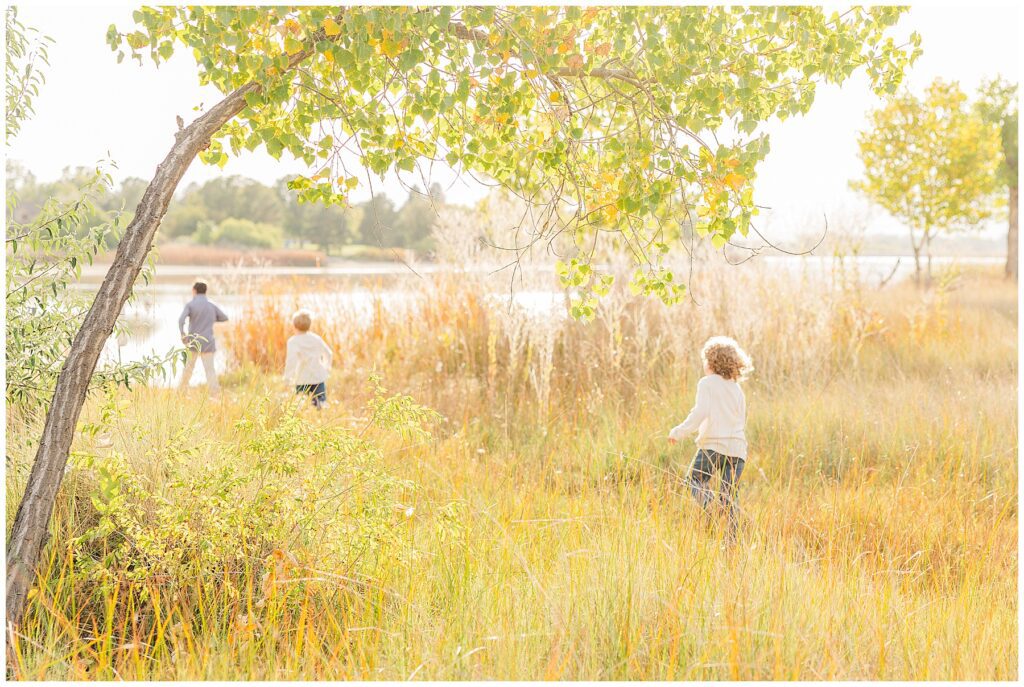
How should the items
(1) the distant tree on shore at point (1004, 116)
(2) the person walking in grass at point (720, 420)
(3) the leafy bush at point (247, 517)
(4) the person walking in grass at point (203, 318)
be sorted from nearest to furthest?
(3) the leafy bush at point (247, 517) → (2) the person walking in grass at point (720, 420) → (4) the person walking in grass at point (203, 318) → (1) the distant tree on shore at point (1004, 116)

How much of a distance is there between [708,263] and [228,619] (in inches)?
252

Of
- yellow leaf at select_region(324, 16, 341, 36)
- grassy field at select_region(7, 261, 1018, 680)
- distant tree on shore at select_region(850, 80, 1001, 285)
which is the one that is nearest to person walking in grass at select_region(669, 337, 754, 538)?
grassy field at select_region(7, 261, 1018, 680)

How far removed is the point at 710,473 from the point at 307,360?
3.68 meters

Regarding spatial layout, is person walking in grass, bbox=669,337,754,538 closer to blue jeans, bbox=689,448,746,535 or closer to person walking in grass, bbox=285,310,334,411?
blue jeans, bbox=689,448,746,535

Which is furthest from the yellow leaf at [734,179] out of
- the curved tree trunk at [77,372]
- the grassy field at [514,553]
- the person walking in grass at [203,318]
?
the person walking in grass at [203,318]

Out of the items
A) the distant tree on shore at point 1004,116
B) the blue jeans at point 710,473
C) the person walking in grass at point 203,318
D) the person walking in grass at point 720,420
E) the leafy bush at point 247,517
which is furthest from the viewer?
the distant tree on shore at point 1004,116

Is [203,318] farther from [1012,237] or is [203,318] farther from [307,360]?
[1012,237]

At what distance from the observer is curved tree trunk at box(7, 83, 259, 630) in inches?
108

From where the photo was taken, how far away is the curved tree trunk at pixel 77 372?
2.74m

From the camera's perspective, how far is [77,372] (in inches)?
109

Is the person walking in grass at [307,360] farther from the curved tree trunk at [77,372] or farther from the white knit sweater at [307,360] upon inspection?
the curved tree trunk at [77,372]

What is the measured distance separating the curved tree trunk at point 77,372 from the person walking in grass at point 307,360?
3640 mm

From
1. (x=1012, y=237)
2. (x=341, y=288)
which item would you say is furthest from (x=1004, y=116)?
(x=341, y=288)

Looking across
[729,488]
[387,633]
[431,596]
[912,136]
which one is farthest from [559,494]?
[912,136]
